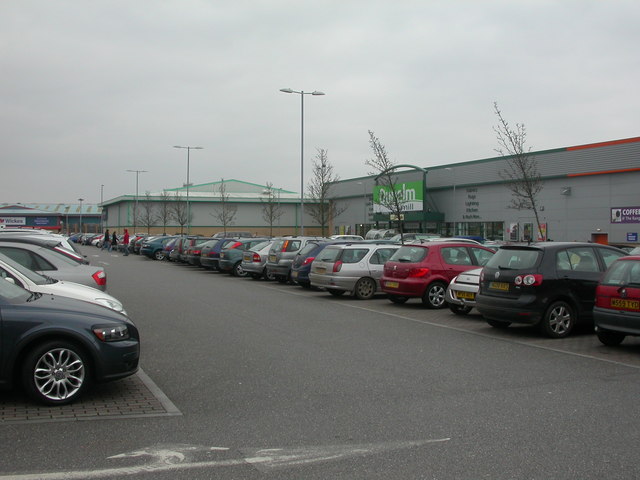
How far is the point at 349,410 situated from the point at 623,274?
5.27m

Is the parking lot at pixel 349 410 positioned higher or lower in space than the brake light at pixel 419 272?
lower

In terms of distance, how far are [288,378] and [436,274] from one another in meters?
7.95

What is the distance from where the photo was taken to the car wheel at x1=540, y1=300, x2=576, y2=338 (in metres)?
10.6

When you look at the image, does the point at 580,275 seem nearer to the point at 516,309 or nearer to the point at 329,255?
the point at 516,309

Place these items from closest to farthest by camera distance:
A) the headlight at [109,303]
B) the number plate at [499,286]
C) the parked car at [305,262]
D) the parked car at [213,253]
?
the headlight at [109,303]
the number plate at [499,286]
the parked car at [305,262]
the parked car at [213,253]

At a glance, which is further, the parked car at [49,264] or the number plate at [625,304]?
the parked car at [49,264]

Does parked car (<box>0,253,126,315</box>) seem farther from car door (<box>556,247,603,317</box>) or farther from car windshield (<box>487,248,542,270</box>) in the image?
car door (<box>556,247,603,317</box>)

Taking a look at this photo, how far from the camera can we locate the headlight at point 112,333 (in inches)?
251

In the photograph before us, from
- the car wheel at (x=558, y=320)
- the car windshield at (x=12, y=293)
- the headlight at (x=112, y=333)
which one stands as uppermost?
the car windshield at (x=12, y=293)

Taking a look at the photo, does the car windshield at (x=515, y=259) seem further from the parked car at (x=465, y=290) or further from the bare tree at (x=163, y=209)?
the bare tree at (x=163, y=209)

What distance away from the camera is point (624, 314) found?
29.7ft

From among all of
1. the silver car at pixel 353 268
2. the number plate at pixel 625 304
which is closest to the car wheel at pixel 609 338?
the number plate at pixel 625 304

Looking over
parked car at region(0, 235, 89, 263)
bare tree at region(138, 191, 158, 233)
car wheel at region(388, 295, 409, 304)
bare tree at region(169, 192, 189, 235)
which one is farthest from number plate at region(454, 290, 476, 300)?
bare tree at region(138, 191, 158, 233)

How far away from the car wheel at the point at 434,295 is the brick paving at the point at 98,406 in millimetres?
8924
